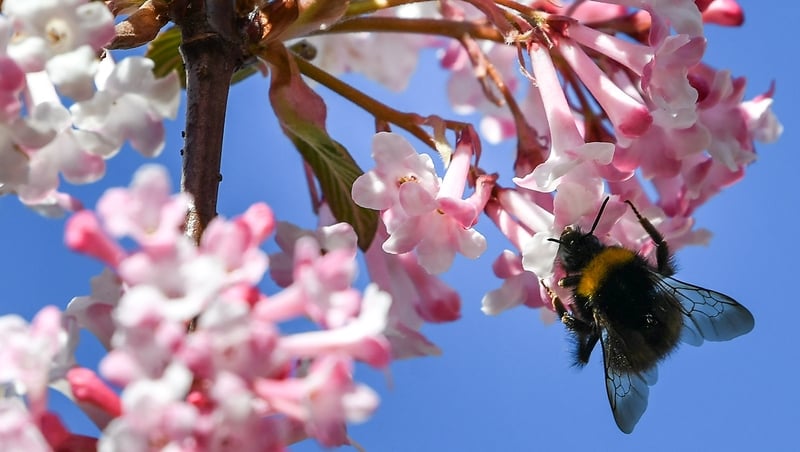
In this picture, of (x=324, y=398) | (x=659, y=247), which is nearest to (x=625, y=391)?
(x=659, y=247)

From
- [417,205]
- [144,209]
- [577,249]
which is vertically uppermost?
[577,249]

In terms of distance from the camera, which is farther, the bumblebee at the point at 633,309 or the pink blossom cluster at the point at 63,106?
the bumblebee at the point at 633,309

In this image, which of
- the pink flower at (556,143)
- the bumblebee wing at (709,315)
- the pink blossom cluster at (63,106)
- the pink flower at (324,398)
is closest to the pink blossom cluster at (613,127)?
the pink flower at (556,143)

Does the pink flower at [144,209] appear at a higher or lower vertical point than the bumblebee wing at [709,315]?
lower

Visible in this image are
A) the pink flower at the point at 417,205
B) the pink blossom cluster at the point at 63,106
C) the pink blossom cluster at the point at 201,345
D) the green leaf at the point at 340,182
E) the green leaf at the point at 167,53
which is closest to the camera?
the pink blossom cluster at the point at 201,345

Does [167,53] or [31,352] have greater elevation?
[167,53]

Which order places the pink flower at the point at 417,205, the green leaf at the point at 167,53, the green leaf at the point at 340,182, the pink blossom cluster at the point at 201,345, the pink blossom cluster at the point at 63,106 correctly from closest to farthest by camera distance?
the pink blossom cluster at the point at 201,345
the pink blossom cluster at the point at 63,106
the pink flower at the point at 417,205
the green leaf at the point at 340,182
the green leaf at the point at 167,53

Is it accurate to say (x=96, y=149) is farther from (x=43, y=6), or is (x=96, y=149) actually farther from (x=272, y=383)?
(x=272, y=383)

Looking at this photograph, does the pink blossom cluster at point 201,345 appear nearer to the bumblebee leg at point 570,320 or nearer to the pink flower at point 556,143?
the pink flower at point 556,143

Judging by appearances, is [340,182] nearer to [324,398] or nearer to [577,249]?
[577,249]
